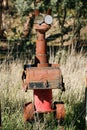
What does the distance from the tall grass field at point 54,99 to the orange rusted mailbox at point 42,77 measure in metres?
0.25

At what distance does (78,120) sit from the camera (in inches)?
177

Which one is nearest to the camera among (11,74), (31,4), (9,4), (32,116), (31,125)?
(32,116)

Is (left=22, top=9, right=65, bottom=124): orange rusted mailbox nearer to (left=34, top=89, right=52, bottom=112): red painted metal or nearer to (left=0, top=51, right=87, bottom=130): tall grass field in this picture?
(left=34, top=89, right=52, bottom=112): red painted metal

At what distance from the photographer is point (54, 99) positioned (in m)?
5.23

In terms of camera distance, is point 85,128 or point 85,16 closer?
point 85,128

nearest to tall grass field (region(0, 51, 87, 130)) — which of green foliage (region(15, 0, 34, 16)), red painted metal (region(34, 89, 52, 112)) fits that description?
red painted metal (region(34, 89, 52, 112))

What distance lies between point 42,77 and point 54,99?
1750 millimetres

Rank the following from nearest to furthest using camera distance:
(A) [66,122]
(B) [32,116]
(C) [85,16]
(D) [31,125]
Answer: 1. (B) [32,116]
2. (D) [31,125]
3. (A) [66,122]
4. (C) [85,16]

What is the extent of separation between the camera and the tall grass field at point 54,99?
4176mm

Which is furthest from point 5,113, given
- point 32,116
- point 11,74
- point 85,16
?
point 85,16

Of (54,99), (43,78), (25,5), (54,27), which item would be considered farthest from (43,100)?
(54,27)

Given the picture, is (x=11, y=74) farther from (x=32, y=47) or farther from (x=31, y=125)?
(x=32, y=47)

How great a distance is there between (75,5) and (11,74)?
4.38 m

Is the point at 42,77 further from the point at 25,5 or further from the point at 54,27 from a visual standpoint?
the point at 54,27
